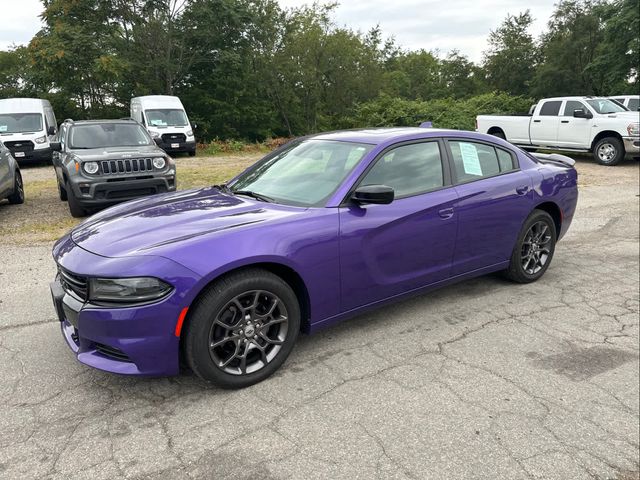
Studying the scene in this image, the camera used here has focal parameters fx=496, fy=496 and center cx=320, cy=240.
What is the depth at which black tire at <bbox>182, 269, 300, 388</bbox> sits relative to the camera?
2.82 metres

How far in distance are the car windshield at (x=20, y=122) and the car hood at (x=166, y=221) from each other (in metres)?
14.9

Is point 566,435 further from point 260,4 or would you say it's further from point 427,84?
point 427,84

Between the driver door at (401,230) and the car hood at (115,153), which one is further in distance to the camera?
the car hood at (115,153)

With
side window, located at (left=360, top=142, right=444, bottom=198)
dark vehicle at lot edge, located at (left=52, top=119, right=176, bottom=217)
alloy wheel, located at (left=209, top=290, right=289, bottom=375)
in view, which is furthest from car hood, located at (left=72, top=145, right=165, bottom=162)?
alloy wheel, located at (left=209, top=290, right=289, bottom=375)

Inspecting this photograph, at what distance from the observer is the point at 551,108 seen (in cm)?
1530

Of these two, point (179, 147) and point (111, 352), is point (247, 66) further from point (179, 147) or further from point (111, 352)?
point (111, 352)

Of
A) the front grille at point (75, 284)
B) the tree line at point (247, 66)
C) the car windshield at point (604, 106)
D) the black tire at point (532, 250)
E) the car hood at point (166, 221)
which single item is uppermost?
the tree line at point (247, 66)

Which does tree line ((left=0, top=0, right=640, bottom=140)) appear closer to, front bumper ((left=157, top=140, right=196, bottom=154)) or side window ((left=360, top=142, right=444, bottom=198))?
front bumper ((left=157, top=140, right=196, bottom=154))

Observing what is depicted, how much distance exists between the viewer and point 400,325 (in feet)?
13.0

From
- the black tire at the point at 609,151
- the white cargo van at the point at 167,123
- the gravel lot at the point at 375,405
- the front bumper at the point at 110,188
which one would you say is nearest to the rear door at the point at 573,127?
the black tire at the point at 609,151

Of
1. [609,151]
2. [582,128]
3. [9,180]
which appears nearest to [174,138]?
[9,180]

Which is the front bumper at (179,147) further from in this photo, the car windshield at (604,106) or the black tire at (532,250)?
the black tire at (532,250)

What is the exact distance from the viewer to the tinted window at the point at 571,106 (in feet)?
48.1

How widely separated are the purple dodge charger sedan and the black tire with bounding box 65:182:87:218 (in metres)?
4.44
